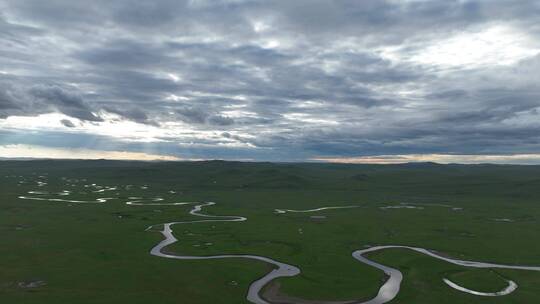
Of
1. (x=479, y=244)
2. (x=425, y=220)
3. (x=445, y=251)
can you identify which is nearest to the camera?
(x=445, y=251)

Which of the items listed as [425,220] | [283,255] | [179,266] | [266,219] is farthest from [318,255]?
[425,220]

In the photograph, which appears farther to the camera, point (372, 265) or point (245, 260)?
point (245, 260)

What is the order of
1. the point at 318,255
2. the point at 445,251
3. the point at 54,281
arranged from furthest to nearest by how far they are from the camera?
the point at 445,251 < the point at 318,255 < the point at 54,281

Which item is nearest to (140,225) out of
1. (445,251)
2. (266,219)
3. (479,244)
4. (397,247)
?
(266,219)

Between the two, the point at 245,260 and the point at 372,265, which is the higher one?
the point at 372,265

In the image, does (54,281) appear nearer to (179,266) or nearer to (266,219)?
(179,266)

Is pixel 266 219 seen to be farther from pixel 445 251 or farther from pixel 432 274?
pixel 432 274

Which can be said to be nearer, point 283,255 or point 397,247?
point 283,255

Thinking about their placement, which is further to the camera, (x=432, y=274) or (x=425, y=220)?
(x=425, y=220)

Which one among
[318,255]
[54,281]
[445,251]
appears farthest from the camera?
[445,251]
